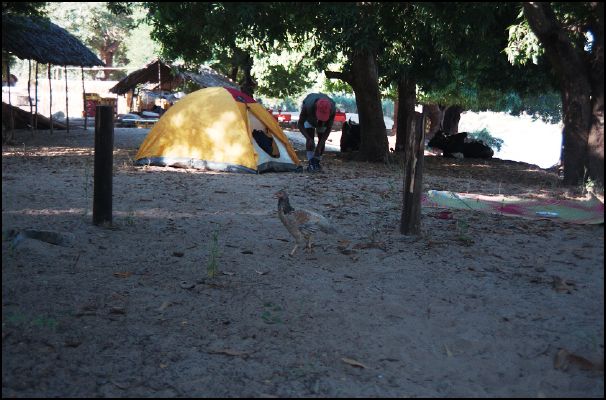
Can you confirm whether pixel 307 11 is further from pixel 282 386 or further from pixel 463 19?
pixel 282 386

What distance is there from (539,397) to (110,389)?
233cm

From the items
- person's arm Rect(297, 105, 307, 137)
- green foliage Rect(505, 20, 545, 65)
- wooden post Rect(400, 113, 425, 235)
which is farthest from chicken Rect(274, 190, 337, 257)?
green foliage Rect(505, 20, 545, 65)

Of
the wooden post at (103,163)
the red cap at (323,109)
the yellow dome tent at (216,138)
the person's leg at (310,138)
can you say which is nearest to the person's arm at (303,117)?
the person's leg at (310,138)

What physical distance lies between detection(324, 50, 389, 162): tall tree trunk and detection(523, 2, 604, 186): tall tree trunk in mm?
4990

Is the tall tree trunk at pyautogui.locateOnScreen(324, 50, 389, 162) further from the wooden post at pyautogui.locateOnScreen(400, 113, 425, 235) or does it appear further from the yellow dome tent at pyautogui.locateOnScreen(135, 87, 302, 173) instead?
the wooden post at pyautogui.locateOnScreen(400, 113, 425, 235)

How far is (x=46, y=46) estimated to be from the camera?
1786cm

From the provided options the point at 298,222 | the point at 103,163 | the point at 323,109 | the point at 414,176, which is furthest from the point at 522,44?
the point at 103,163

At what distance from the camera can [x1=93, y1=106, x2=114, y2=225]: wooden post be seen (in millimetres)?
6582

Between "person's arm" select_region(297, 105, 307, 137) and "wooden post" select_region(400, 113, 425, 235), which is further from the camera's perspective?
"person's arm" select_region(297, 105, 307, 137)

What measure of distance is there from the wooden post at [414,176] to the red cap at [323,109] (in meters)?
5.25

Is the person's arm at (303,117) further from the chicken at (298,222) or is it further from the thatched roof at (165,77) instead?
the thatched roof at (165,77)

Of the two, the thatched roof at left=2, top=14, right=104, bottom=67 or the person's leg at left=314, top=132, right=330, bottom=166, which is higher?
the thatched roof at left=2, top=14, right=104, bottom=67

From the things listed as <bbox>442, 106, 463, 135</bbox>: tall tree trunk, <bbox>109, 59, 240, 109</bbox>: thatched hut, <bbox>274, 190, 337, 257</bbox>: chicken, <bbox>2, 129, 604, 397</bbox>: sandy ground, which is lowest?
<bbox>2, 129, 604, 397</bbox>: sandy ground

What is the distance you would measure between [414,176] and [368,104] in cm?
886
